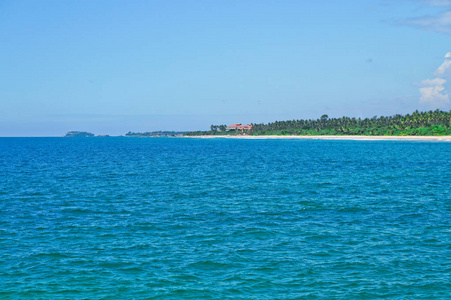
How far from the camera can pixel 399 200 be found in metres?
40.8

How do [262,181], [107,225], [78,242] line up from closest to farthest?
[78,242] < [107,225] < [262,181]

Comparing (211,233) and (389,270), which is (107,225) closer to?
(211,233)

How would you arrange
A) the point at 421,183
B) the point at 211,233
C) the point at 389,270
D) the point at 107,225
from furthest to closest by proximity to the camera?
the point at 421,183
the point at 107,225
the point at 211,233
the point at 389,270

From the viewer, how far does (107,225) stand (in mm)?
30641

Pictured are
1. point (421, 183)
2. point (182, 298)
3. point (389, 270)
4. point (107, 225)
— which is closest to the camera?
point (182, 298)

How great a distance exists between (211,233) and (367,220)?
12.9 meters

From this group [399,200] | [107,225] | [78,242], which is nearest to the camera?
[78,242]

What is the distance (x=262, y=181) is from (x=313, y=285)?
4022 centimetres

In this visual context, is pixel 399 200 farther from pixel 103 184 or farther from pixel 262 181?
pixel 103 184

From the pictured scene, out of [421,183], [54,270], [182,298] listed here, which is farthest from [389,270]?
[421,183]

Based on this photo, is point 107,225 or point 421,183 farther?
point 421,183

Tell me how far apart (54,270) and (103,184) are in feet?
118

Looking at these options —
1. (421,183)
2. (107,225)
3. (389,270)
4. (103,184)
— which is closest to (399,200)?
(421,183)

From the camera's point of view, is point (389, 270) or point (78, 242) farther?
point (78, 242)
